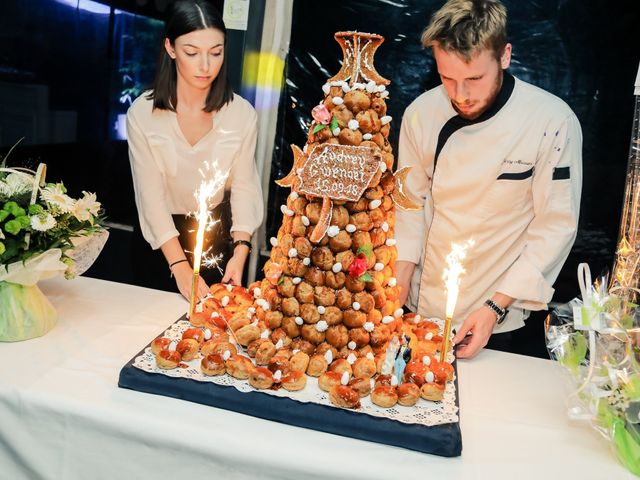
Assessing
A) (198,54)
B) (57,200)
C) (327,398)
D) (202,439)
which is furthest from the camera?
(198,54)

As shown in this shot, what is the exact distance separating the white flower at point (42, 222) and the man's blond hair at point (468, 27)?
122cm

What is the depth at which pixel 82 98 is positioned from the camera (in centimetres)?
291

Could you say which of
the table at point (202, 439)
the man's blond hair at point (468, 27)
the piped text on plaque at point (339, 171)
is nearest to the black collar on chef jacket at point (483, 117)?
the man's blond hair at point (468, 27)

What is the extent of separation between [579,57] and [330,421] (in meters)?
1.86

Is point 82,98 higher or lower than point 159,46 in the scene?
lower

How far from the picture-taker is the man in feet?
6.35

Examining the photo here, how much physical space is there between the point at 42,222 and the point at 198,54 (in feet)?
3.43

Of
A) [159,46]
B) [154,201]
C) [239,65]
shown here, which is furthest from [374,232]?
[159,46]

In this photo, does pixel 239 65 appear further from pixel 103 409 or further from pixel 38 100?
pixel 103 409

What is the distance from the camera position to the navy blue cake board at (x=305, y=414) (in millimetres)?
1368

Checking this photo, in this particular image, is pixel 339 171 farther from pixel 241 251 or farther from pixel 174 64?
pixel 174 64

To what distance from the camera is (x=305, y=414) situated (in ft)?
4.69

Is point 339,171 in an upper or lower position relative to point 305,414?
upper

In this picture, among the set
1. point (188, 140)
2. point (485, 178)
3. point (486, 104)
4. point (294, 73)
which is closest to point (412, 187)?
point (485, 178)
